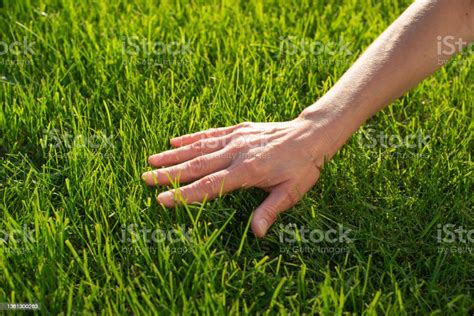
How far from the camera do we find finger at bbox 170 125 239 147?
8.02ft

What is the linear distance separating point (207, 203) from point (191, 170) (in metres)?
0.14

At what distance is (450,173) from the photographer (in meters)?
2.47

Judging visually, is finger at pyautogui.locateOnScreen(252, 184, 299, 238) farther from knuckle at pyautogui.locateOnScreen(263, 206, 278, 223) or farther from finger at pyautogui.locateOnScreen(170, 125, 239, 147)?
finger at pyautogui.locateOnScreen(170, 125, 239, 147)

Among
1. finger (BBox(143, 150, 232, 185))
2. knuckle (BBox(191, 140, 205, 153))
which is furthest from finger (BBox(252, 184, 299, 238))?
knuckle (BBox(191, 140, 205, 153))

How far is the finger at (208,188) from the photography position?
2.18 meters

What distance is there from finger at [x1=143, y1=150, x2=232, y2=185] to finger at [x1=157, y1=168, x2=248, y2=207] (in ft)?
0.21

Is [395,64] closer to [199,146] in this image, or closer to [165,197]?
[199,146]

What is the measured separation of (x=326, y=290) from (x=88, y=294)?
75 cm

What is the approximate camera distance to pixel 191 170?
7.49ft

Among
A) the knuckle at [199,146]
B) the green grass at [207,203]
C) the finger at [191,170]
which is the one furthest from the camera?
the knuckle at [199,146]

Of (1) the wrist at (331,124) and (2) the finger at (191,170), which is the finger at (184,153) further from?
(1) the wrist at (331,124)

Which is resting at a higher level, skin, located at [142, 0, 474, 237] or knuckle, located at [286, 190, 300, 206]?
skin, located at [142, 0, 474, 237]

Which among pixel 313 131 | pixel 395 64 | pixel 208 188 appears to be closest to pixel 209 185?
pixel 208 188

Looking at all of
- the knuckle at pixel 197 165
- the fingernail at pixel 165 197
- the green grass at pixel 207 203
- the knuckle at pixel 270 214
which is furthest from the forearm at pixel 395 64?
the fingernail at pixel 165 197
